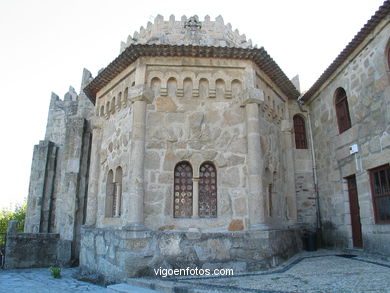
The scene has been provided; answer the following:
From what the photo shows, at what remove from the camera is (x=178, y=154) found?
26.5ft

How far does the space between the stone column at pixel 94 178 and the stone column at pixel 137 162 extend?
2.01 m

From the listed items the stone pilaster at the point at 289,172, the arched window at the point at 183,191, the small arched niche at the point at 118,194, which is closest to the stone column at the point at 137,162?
the small arched niche at the point at 118,194

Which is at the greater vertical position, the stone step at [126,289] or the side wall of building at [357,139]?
the side wall of building at [357,139]

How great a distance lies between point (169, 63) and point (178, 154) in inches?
103

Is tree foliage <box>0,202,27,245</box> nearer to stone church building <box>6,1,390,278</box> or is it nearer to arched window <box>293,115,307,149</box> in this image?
stone church building <box>6,1,390,278</box>

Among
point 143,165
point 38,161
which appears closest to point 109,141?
point 143,165

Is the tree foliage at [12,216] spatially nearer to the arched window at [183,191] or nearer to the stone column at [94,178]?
the stone column at [94,178]

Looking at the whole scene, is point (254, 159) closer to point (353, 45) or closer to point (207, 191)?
point (207, 191)

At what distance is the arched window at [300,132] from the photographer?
1198 cm

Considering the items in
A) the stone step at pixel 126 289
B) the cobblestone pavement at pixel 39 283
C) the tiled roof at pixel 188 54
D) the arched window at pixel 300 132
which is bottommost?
the cobblestone pavement at pixel 39 283

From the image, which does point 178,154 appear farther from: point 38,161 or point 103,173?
point 38,161

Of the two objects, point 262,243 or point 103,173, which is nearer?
point 262,243

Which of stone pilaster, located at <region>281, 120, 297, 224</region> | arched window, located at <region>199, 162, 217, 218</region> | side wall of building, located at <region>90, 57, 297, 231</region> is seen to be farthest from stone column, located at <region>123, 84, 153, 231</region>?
stone pilaster, located at <region>281, 120, 297, 224</region>

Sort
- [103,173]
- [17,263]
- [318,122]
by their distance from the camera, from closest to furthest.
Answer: [103,173]
[17,263]
[318,122]
